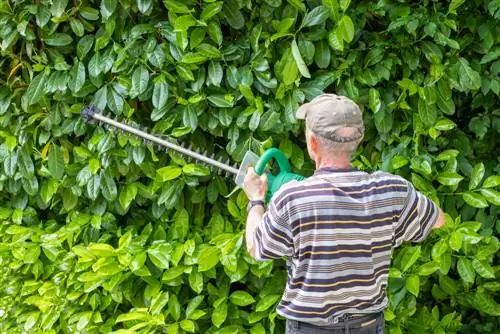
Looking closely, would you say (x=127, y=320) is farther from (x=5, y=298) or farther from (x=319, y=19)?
(x=319, y=19)

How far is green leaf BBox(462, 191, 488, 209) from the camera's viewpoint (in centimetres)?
253

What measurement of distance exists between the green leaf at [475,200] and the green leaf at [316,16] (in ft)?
2.91

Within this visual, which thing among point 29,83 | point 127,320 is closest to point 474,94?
point 127,320

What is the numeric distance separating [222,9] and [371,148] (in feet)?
2.74

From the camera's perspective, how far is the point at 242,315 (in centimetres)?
276

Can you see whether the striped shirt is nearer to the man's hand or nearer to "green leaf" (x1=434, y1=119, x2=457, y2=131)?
the man's hand

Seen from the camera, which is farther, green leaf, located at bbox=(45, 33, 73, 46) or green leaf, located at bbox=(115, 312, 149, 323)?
Answer: green leaf, located at bbox=(45, 33, 73, 46)

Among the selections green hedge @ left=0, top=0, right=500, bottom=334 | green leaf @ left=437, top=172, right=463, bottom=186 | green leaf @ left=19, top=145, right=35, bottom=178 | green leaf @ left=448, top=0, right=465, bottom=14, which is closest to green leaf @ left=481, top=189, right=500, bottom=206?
green hedge @ left=0, top=0, right=500, bottom=334

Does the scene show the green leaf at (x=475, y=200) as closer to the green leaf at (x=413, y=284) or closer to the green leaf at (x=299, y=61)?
the green leaf at (x=413, y=284)

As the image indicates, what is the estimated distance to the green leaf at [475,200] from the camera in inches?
99.7

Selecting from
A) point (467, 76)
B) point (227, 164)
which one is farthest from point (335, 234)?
point (467, 76)

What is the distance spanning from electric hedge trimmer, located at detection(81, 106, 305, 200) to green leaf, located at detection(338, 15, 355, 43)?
0.54 m

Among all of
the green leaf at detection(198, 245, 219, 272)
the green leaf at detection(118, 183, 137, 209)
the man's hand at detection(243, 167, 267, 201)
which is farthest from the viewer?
the green leaf at detection(118, 183, 137, 209)

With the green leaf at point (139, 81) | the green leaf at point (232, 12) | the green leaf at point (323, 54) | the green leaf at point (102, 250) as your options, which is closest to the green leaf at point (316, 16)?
the green leaf at point (323, 54)
